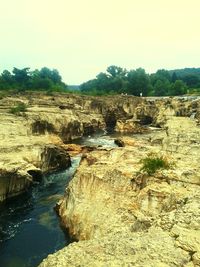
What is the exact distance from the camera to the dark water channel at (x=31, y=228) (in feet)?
71.3

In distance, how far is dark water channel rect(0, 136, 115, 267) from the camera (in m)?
21.7

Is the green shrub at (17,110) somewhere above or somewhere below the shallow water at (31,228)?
above

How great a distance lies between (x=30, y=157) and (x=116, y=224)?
55.9 ft

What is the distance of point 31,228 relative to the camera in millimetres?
25375

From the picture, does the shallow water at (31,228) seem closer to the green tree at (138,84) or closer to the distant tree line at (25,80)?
the distant tree line at (25,80)

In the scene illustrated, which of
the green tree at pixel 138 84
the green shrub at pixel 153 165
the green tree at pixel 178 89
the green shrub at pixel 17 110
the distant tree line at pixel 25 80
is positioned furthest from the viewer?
the green tree at pixel 178 89

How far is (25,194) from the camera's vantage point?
3169cm

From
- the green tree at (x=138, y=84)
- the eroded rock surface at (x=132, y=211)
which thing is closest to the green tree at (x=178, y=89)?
the green tree at (x=138, y=84)

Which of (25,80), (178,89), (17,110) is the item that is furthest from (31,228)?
(178,89)

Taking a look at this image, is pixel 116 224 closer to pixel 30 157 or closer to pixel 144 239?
pixel 144 239

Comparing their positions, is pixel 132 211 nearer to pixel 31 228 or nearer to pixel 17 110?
pixel 31 228

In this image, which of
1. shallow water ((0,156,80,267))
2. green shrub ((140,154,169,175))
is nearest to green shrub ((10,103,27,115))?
shallow water ((0,156,80,267))

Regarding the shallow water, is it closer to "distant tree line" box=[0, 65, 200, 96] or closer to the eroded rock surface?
the eroded rock surface

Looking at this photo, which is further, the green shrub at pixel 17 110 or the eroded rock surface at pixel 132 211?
the green shrub at pixel 17 110
